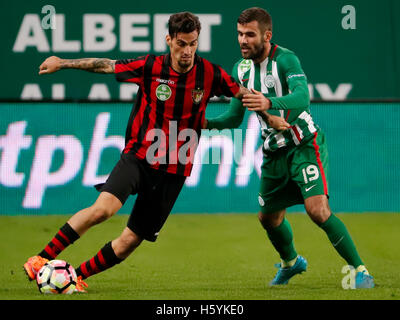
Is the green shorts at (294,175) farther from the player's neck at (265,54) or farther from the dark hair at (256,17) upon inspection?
the dark hair at (256,17)

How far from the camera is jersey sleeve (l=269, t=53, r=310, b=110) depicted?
19.6 feet

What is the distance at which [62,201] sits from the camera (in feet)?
34.1

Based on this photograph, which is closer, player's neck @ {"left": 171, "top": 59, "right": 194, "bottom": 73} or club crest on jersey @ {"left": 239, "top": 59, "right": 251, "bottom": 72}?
player's neck @ {"left": 171, "top": 59, "right": 194, "bottom": 73}

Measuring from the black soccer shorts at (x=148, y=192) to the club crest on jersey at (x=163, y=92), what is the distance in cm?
44

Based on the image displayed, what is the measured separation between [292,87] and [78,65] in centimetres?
148

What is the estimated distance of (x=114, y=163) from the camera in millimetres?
10477

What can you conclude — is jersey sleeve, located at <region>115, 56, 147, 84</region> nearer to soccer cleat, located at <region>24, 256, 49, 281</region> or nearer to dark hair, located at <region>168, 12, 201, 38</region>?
dark hair, located at <region>168, 12, 201, 38</region>

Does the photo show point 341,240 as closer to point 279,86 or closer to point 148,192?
point 279,86

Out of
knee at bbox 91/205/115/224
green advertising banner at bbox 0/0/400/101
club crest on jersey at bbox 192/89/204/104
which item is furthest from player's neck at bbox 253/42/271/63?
green advertising banner at bbox 0/0/400/101

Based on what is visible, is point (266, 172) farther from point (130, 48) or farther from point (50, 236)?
point (130, 48)

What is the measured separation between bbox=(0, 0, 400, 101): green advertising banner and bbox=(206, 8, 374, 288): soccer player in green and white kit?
6.00 metres

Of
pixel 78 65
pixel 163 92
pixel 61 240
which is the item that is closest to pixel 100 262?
pixel 61 240

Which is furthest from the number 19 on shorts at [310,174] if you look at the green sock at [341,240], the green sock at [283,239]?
the green sock at [283,239]

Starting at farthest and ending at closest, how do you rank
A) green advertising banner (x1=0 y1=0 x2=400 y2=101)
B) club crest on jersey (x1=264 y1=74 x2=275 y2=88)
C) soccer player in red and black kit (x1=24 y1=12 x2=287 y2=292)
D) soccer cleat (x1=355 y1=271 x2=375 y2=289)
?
green advertising banner (x1=0 y1=0 x2=400 y2=101), club crest on jersey (x1=264 y1=74 x2=275 y2=88), soccer cleat (x1=355 y1=271 x2=375 y2=289), soccer player in red and black kit (x1=24 y1=12 x2=287 y2=292)
